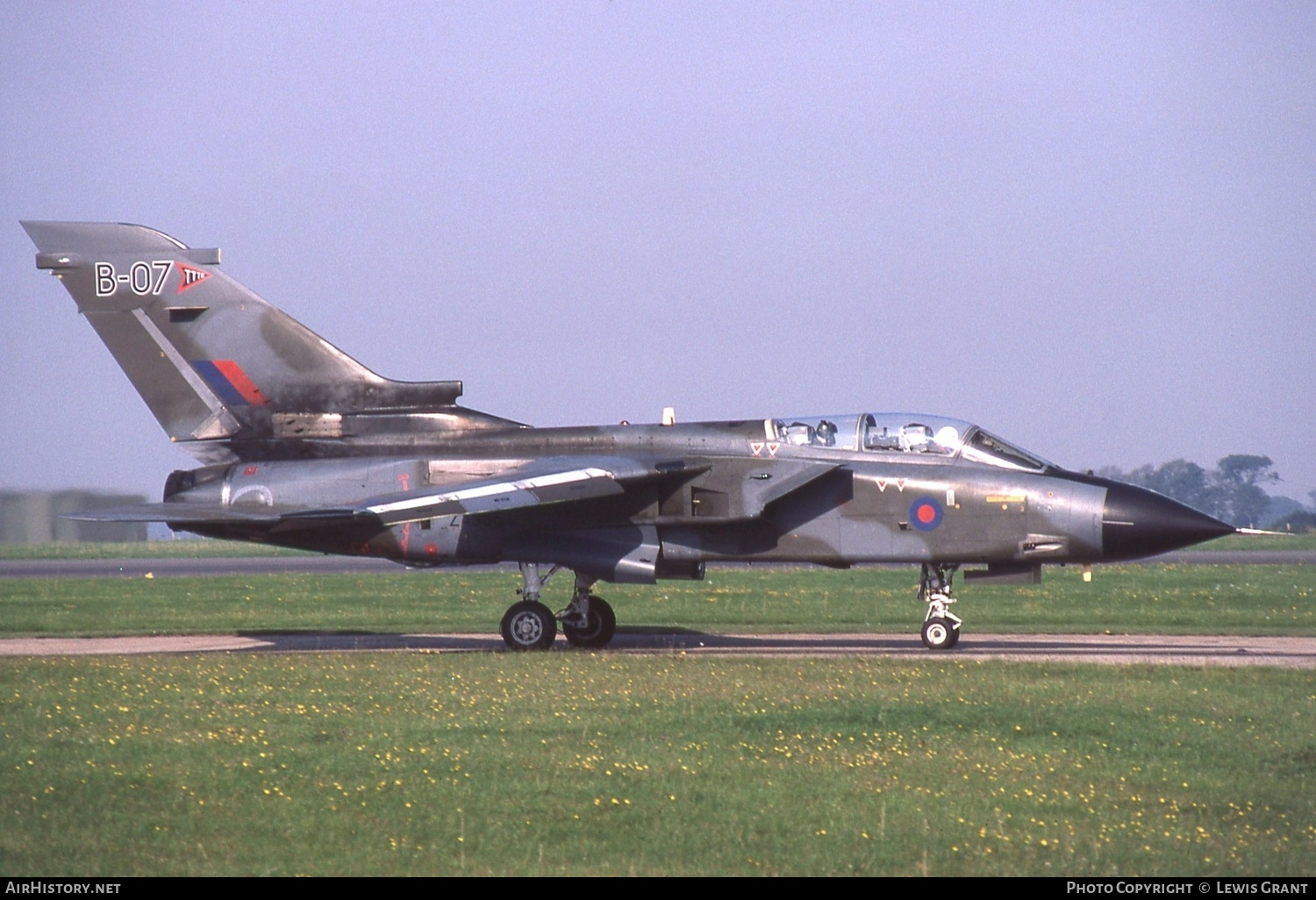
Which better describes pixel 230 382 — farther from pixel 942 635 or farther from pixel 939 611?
pixel 942 635

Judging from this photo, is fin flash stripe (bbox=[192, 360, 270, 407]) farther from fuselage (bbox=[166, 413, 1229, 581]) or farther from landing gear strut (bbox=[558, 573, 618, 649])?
landing gear strut (bbox=[558, 573, 618, 649])

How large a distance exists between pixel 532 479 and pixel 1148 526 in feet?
24.0

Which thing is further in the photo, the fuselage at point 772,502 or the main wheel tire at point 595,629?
the main wheel tire at point 595,629

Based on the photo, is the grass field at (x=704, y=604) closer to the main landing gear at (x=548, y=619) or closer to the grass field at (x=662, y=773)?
the main landing gear at (x=548, y=619)

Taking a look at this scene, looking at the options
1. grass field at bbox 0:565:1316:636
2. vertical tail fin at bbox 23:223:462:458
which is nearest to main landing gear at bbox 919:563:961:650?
grass field at bbox 0:565:1316:636

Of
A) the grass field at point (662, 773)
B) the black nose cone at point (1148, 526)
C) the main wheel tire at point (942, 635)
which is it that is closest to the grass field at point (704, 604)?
the main wheel tire at point (942, 635)

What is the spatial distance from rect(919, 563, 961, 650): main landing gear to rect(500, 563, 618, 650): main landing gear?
4129 millimetres

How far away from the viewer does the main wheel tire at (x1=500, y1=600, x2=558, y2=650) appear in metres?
17.2

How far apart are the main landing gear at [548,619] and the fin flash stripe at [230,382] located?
4.52m

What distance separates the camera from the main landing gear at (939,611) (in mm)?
17000

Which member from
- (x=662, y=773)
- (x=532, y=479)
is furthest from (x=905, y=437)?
(x=662, y=773)
